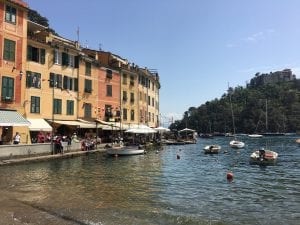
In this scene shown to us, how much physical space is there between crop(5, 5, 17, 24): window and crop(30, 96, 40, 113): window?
30.7 ft

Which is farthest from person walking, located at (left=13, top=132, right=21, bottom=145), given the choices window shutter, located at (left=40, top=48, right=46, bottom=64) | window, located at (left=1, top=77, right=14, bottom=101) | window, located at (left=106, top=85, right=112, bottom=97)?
window, located at (left=106, top=85, right=112, bottom=97)

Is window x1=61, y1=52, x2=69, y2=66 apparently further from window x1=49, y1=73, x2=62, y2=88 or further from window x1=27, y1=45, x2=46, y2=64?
window x1=27, y1=45, x2=46, y2=64

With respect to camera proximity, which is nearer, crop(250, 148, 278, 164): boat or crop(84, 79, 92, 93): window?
crop(250, 148, 278, 164): boat

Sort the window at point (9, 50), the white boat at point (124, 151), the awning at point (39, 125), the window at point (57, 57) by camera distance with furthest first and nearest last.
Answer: the window at point (57, 57) → the white boat at point (124, 151) → the awning at point (39, 125) → the window at point (9, 50)

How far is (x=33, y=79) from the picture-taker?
156ft

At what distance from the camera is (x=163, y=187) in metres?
25.0

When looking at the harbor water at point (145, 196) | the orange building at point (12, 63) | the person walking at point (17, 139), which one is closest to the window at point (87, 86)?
the orange building at point (12, 63)

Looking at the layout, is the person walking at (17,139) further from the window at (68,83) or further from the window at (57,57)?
the window at (68,83)

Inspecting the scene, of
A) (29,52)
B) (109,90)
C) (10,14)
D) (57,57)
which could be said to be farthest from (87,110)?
(10,14)

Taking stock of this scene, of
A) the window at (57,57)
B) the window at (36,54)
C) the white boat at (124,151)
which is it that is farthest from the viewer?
the window at (57,57)

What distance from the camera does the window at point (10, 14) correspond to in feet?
137

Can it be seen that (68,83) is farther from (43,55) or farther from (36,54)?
(36,54)

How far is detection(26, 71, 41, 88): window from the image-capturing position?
46.8m

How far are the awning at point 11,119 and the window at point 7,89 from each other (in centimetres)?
146
